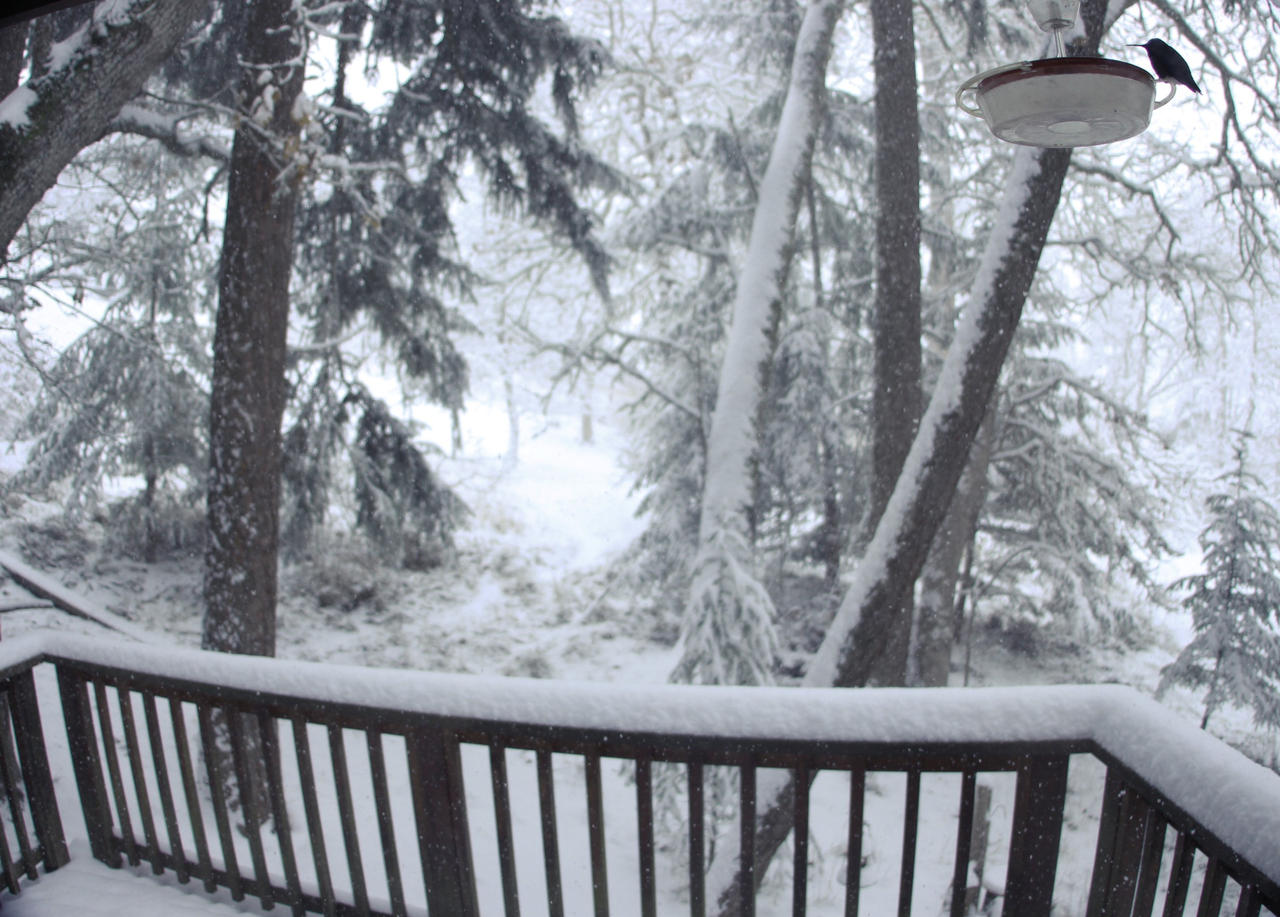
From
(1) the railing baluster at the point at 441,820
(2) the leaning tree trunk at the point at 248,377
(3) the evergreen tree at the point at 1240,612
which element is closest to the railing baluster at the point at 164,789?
(1) the railing baluster at the point at 441,820

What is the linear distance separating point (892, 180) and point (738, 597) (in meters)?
3.18

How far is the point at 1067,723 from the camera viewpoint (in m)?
1.85

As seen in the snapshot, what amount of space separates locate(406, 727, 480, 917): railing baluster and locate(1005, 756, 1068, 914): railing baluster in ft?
4.45

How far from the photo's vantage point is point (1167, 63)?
5.85 ft

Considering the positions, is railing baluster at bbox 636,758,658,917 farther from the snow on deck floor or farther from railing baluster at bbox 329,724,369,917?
the snow on deck floor

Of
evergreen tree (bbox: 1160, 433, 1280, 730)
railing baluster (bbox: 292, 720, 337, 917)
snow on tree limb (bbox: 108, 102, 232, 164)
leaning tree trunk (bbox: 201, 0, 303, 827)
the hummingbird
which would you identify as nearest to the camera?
the hummingbird

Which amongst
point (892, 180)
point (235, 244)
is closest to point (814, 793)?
point (892, 180)

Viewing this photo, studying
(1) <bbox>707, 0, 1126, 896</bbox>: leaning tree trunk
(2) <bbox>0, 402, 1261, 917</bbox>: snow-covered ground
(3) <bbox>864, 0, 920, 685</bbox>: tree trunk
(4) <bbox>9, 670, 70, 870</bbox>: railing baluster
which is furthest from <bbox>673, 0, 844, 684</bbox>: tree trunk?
(4) <bbox>9, 670, 70, 870</bbox>: railing baluster

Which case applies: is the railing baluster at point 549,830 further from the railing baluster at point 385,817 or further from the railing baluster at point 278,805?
the railing baluster at point 278,805

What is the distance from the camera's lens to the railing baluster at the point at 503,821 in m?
2.10

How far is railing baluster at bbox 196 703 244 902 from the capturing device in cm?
245

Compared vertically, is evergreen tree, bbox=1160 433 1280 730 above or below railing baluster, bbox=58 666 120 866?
below

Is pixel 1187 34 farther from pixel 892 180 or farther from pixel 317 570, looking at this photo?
pixel 317 570

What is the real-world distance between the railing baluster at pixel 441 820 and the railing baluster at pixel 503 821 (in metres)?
0.08
